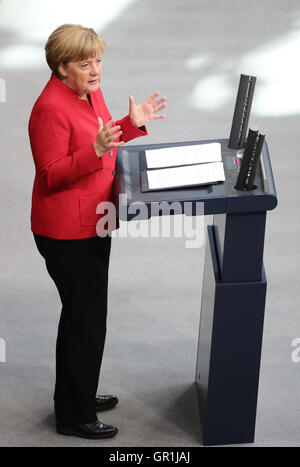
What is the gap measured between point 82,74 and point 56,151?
29cm

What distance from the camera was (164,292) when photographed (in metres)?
4.56

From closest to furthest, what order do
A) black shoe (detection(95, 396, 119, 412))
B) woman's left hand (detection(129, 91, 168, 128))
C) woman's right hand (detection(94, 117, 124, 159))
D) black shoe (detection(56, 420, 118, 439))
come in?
woman's right hand (detection(94, 117, 124, 159)) < woman's left hand (detection(129, 91, 168, 128)) < black shoe (detection(56, 420, 118, 439)) < black shoe (detection(95, 396, 119, 412))

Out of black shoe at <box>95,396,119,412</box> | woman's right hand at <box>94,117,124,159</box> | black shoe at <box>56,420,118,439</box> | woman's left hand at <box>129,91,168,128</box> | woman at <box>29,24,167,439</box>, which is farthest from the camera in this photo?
black shoe at <box>95,396,119,412</box>

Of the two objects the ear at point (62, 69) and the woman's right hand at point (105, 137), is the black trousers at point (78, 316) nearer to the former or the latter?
the woman's right hand at point (105, 137)

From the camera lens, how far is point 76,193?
125 inches

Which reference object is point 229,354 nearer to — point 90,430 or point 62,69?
point 90,430

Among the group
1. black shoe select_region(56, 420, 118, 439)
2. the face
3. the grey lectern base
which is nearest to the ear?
the face

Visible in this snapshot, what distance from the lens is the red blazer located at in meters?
3.05

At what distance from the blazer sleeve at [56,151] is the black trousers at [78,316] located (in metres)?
0.29

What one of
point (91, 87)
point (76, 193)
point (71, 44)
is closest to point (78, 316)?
point (76, 193)

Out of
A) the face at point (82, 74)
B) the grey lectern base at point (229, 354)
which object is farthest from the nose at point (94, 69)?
the grey lectern base at point (229, 354)

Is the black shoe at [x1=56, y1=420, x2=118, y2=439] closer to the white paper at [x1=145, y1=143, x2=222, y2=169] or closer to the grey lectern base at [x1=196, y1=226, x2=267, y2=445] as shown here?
the grey lectern base at [x1=196, y1=226, x2=267, y2=445]

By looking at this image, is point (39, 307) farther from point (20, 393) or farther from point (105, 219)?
point (105, 219)

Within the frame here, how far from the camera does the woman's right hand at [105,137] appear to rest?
2.94m
